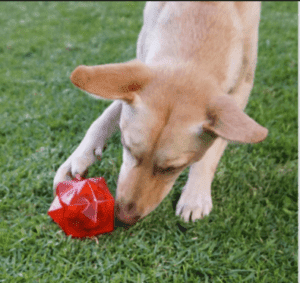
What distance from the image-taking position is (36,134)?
3457mm

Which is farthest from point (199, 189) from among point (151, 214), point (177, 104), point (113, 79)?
point (113, 79)

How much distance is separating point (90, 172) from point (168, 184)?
838mm

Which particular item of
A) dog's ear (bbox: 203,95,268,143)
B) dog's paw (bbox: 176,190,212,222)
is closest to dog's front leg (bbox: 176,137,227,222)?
dog's paw (bbox: 176,190,212,222)

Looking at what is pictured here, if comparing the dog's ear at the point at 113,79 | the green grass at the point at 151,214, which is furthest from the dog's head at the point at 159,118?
the green grass at the point at 151,214

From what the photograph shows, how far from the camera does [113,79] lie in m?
1.96

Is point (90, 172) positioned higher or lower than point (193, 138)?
lower

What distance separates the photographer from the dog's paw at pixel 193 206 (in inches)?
106

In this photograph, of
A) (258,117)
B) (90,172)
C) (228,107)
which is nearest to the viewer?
(228,107)

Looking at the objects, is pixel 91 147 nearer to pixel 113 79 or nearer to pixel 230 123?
pixel 113 79

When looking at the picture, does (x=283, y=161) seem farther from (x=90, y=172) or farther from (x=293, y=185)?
(x=90, y=172)

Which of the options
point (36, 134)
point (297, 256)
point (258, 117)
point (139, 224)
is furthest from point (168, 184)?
point (258, 117)

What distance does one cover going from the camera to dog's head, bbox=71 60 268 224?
1.95m

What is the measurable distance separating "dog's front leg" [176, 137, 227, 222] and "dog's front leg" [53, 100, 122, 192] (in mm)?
826

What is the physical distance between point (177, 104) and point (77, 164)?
46.7 inches
